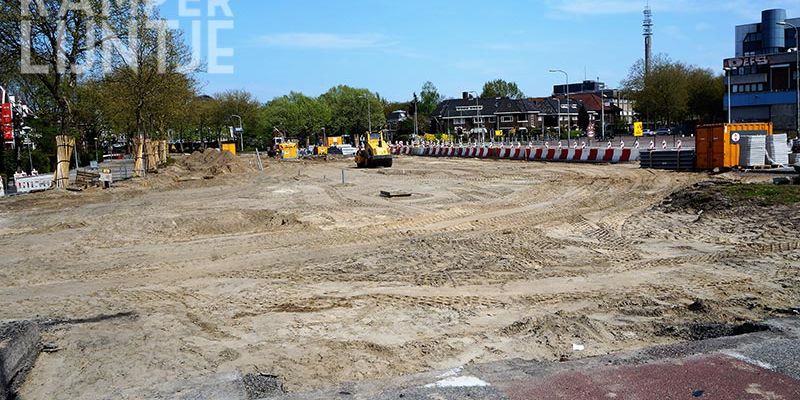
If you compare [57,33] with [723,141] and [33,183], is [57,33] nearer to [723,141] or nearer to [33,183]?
[33,183]

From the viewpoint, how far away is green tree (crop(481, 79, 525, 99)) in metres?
162

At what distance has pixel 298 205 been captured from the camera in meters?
19.3

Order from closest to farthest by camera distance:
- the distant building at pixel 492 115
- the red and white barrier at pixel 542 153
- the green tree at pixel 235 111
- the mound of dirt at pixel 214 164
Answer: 1. the red and white barrier at pixel 542 153
2. the mound of dirt at pixel 214 164
3. the green tree at pixel 235 111
4. the distant building at pixel 492 115

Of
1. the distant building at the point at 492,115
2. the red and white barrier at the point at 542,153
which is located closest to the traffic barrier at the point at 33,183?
the red and white barrier at the point at 542,153

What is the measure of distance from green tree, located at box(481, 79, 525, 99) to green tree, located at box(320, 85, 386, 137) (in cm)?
5322

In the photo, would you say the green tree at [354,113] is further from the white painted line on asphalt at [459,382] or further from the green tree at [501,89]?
the white painted line on asphalt at [459,382]

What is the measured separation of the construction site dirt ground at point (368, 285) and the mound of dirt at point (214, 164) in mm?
18980

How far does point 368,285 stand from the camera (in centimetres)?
929

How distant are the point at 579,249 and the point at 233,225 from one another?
831 centimetres

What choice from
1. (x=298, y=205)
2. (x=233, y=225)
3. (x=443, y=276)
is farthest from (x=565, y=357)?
(x=298, y=205)

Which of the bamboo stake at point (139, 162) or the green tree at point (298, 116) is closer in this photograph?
the bamboo stake at point (139, 162)

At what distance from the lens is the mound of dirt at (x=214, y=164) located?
37.5m

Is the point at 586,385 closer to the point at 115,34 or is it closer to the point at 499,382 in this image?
the point at 499,382

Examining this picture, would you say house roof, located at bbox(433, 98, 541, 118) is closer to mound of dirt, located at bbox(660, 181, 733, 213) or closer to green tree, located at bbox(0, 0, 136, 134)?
green tree, located at bbox(0, 0, 136, 134)
